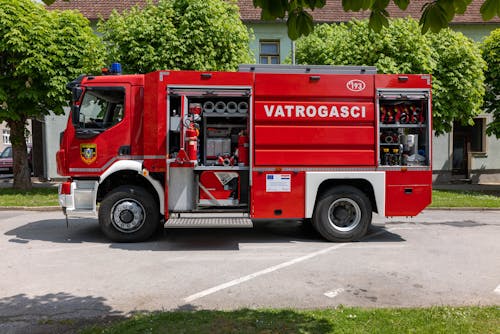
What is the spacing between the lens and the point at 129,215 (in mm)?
7430

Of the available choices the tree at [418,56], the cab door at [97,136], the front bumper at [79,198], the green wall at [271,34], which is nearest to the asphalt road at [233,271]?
the front bumper at [79,198]

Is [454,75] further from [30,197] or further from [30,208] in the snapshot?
[30,197]

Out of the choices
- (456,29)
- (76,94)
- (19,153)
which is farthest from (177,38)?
(456,29)

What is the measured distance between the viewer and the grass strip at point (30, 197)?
476 inches

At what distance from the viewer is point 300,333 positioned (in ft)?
11.6

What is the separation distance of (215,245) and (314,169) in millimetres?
2227

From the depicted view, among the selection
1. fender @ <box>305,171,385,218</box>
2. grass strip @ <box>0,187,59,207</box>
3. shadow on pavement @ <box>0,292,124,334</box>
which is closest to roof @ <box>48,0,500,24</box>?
grass strip @ <box>0,187,59,207</box>

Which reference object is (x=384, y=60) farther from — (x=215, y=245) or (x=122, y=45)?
(x=215, y=245)

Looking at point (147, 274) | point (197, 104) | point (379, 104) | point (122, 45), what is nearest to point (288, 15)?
point (147, 274)

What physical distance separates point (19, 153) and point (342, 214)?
12897 millimetres

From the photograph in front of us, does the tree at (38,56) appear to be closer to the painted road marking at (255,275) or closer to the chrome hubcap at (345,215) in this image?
the chrome hubcap at (345,215)

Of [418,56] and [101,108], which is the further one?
[418,56]

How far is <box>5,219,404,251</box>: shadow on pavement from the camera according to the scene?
24.3 ft

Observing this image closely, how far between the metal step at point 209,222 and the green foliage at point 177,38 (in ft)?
23.7
